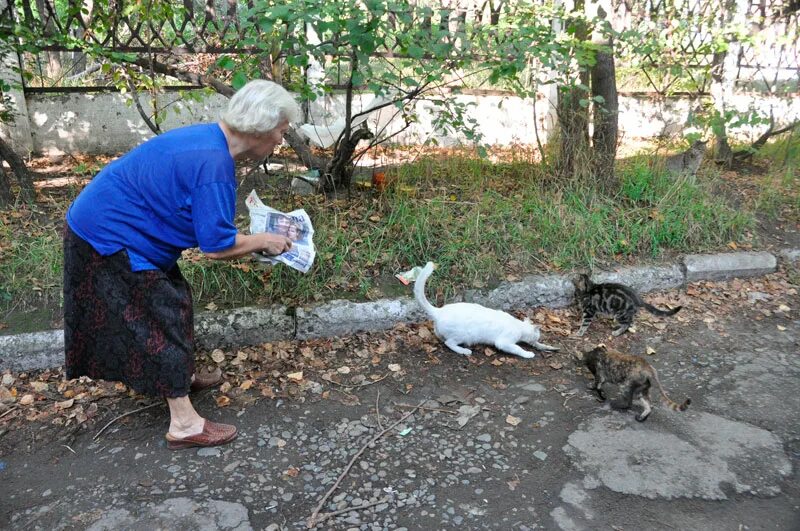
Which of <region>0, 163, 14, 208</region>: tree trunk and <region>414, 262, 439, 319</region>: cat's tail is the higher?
<region>0, 163, 14, 208</region>: tree trunk

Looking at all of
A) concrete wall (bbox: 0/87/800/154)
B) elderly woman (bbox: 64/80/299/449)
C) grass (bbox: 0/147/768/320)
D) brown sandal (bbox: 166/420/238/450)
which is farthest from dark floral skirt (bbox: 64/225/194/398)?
concrete wall (bbox: 0/87/800/154)

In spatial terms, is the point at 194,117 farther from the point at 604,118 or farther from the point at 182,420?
the point at 182,420

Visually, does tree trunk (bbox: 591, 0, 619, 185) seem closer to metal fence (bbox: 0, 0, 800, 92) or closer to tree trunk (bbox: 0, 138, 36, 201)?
metal fence (bbox: 0, 0, 800, 92)

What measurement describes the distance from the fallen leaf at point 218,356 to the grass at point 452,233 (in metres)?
0.41

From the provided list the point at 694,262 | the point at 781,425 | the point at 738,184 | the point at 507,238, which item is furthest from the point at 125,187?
the point at 738,184

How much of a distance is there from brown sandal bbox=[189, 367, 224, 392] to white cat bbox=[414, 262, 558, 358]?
1414 millimetres

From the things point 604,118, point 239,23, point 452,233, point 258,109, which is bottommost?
point 452,233

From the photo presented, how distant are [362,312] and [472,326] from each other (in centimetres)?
84

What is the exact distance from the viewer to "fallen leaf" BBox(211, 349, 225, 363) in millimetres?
3992

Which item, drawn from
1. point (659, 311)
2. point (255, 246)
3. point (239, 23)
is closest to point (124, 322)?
point (255, 246)

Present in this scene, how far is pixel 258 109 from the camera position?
108 inches

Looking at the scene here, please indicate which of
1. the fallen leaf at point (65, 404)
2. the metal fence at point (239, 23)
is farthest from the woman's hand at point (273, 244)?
the metal fence at point (239, 23)

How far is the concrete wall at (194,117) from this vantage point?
267 inches

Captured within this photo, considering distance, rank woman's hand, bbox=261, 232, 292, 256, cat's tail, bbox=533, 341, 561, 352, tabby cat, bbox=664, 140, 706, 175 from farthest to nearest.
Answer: tabby cat, bbox=664, 140, 706, 175 → cat's tail, bbox=533, 341, 561, 352 → woman's hand, bbox=261, 232, 292, 256
